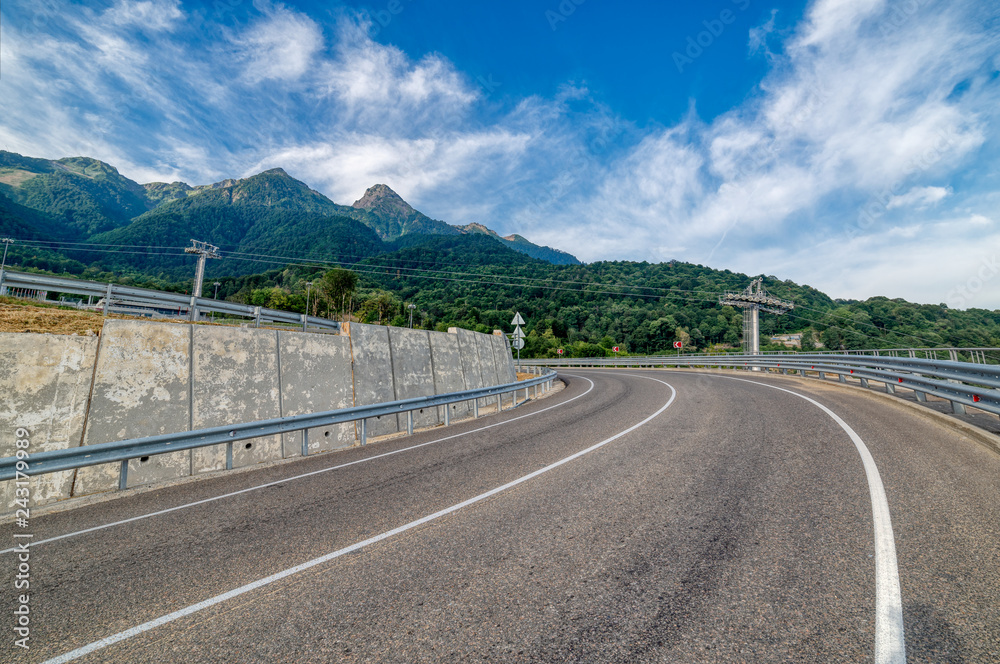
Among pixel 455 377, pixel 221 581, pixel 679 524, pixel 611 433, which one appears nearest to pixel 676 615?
pixel 679 524

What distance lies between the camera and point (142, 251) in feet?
626

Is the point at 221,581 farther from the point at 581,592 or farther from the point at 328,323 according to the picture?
the point at 328,323

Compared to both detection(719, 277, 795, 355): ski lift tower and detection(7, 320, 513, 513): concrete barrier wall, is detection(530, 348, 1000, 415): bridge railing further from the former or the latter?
detection(719, 277, 795, 355): ski lift tower

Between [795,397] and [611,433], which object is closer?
[611,433]

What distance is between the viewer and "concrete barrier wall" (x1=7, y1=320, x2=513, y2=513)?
5582mm

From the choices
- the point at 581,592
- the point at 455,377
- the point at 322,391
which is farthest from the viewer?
the point at 455,377

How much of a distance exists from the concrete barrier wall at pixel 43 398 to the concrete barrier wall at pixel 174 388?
1 cm

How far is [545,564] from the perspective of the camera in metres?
3.11

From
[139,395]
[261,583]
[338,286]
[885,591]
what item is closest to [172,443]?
[139,395]

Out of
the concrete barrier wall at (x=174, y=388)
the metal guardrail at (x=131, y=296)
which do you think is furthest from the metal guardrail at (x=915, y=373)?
the metal guardrail at (x=131, y=296)

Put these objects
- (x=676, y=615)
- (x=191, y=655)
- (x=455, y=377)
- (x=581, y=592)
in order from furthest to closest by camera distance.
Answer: (x=455, y=377) → (x=581, y=592) → (x=676, y=615) → (x=191, y=655)

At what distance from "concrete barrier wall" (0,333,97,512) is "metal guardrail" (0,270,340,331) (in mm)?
9673

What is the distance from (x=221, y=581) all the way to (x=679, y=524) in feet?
12.7

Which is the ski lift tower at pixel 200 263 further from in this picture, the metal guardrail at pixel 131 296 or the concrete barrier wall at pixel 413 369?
the concrete barrier wall at pixel 413 369
